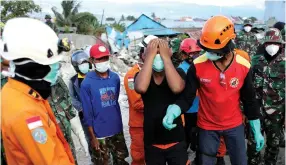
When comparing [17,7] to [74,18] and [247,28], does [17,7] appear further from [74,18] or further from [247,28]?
[247,28]

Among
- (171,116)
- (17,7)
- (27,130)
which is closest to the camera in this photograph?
(27,130)

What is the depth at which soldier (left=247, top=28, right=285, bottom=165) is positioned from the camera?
3779 millimetres

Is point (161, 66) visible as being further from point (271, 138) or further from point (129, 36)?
point (129, 36)

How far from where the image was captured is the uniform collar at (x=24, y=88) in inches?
73.1

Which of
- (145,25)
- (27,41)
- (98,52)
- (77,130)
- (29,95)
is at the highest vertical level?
(27,41)

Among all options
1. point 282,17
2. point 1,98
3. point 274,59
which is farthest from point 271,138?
point 282,17

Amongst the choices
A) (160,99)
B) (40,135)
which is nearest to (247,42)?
(160,99)

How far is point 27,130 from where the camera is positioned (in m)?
1.69

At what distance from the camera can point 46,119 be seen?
1.84 meters

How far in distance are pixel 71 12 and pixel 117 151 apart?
27407mm

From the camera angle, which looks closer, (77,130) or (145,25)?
(77,130)

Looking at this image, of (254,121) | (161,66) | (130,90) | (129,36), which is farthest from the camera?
(129,36)

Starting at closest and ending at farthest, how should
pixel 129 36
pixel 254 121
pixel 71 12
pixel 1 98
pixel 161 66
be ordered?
1. pixel 1 98
2. pixel 161 66
3. pixel 254 121
4. pixel 129 36
5. pixel 71 12

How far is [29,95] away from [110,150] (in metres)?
2.08
